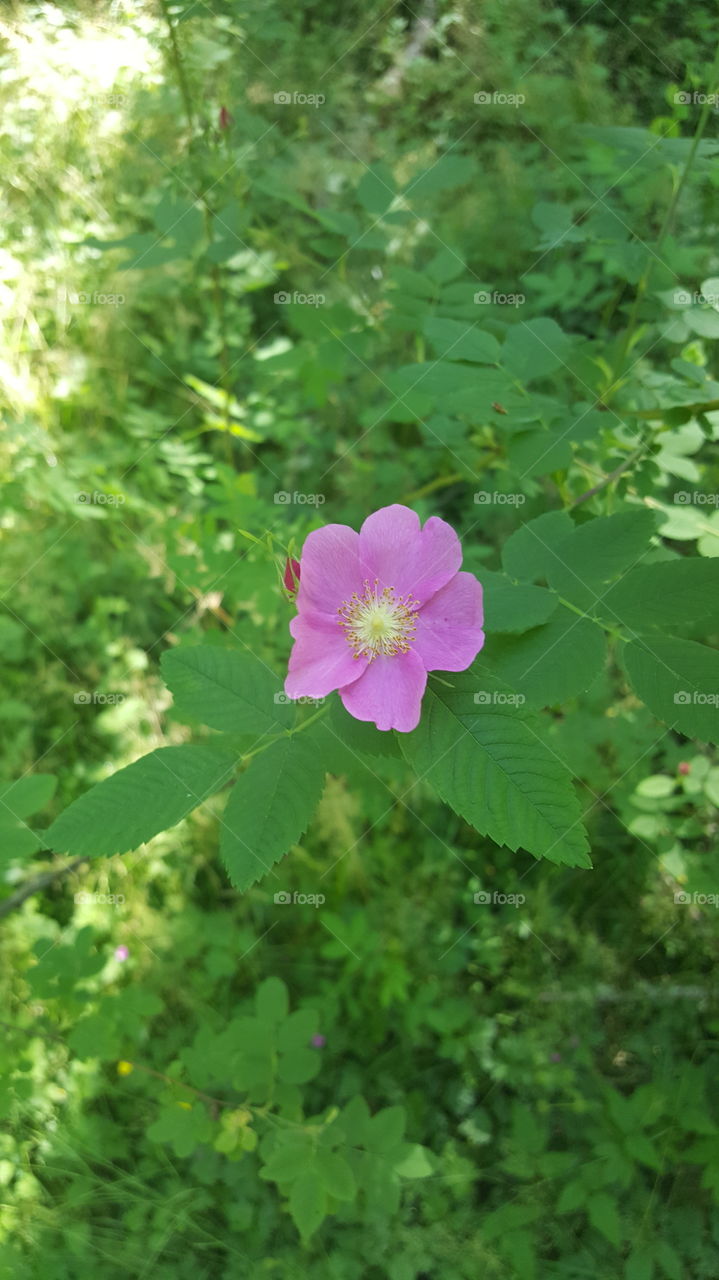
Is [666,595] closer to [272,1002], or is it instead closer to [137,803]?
Result: [137,803]

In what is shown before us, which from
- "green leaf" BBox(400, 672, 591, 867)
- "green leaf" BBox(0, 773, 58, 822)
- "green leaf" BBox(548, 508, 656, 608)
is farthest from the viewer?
"green leaf" BBox(0, 773, 58, 822)

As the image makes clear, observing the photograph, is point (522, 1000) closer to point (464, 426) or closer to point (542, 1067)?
point (542, 1067)

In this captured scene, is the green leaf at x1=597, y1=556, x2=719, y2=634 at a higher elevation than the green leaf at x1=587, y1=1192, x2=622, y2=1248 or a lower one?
higher

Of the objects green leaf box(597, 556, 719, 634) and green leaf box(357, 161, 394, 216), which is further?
green leaf box(357, 161, 394, 216)

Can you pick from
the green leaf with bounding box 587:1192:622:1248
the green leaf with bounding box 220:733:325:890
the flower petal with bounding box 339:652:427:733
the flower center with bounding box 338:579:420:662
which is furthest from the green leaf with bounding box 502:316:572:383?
the green leaf with bounding box 587:1192:622:1248

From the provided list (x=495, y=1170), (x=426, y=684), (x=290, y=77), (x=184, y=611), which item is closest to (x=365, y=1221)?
(x=495, y=1170)

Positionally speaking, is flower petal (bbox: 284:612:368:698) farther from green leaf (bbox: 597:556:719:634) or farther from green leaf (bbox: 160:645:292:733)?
green leaf (bbox: 597:556:719:634)

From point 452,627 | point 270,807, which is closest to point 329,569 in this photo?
point 452,627
